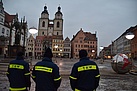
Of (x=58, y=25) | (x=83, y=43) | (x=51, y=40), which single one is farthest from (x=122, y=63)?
(x=58, y=25)

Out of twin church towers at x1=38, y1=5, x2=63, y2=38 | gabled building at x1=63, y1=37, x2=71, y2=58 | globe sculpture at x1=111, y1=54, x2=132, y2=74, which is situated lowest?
globe sculpture at x1=111, y1=54, x2=132, y2=74

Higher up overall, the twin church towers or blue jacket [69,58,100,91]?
the twin church towers

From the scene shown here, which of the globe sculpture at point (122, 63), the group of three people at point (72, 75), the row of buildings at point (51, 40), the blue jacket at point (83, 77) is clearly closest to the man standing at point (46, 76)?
Result: the group of three people at point (72, 75)

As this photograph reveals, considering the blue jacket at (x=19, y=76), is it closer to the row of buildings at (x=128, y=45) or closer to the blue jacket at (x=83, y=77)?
the blue jacket at (x=83, y=77)

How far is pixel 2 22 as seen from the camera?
180ft

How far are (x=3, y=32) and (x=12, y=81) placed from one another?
2172 inches

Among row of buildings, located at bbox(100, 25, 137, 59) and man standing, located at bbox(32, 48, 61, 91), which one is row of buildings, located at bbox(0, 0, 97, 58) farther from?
man standing, located at bbox(32, 48, 61, 91)

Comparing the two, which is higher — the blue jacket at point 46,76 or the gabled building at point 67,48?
the gabled building at point 67,48

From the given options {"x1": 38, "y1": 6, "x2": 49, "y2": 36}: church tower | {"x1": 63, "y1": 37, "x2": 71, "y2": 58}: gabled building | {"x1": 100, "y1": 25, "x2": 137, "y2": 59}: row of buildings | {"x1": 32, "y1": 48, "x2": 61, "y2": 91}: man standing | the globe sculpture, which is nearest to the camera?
{"x1": 32, "y1": 48, "x2": 61, "y2": 91}: man standing

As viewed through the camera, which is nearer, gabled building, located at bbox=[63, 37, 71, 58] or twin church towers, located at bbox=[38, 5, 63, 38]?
gabled building, located at bbox=[63, 37, 71, 58]

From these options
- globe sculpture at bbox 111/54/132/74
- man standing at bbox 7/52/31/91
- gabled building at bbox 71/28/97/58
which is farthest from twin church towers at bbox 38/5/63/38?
man standing at bbox 7/52/31/91

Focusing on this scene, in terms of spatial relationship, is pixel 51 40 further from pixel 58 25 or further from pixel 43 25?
pixel 43 25

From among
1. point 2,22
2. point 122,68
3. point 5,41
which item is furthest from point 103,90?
point 2,22

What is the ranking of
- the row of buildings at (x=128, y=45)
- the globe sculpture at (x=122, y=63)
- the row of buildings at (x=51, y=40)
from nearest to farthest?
the globe sculpture at (x=122, y=63) → the row of buildings at (x=51, y=40) → the row of buildings at (x=128, y=45)
